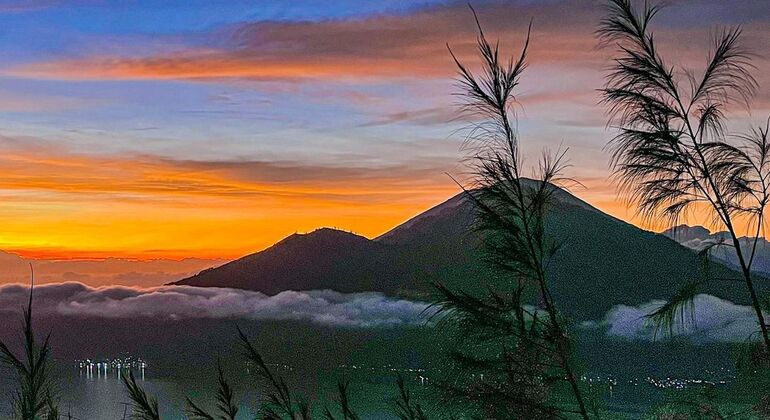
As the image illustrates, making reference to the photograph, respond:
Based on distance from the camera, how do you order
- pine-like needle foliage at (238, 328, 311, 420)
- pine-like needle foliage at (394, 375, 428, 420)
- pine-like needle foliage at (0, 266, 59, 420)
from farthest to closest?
pine-like needle foliage at (238, 328, 311, 420) → pine-like needle foliage at (394, 375, 428, 420) → pine-like needle foliage at (0, 266, 59, 420)

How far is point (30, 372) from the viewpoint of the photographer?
21.6ft

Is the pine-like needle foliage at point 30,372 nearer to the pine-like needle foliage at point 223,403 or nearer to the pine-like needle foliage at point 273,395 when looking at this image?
the pine-like needle foliage at point 223,403

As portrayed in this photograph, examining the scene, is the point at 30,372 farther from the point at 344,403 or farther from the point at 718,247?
the point at 718,247

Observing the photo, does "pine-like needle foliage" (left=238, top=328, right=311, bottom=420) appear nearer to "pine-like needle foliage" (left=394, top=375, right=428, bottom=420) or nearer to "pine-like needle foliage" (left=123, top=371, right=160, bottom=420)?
"pine-like needle foliage" (left=394, top=375, right=428, bottom=420)

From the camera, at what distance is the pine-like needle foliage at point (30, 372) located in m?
6.50

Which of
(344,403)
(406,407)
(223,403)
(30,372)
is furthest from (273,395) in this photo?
(30,372)

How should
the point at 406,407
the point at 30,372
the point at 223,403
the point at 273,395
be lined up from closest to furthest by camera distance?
the point at 30,372, the point at 406,407, the point at 223,403, the point at 273,395

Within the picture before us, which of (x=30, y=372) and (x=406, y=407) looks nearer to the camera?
(x=30, y=372)

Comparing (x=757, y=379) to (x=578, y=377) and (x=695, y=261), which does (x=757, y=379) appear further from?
(x=578, y=377)

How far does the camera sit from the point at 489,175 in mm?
7609

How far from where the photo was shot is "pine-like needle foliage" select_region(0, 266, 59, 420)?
650 cm

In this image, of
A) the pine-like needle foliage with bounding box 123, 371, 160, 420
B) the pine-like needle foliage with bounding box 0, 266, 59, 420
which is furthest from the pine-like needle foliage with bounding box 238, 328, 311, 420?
the pine-like needle foliage with bounding box 0, 266, 59, 420

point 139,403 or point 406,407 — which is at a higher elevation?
point 139,403

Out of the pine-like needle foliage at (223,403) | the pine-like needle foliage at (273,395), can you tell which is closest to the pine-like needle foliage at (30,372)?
the pine-like needle foliage at (223,403)
